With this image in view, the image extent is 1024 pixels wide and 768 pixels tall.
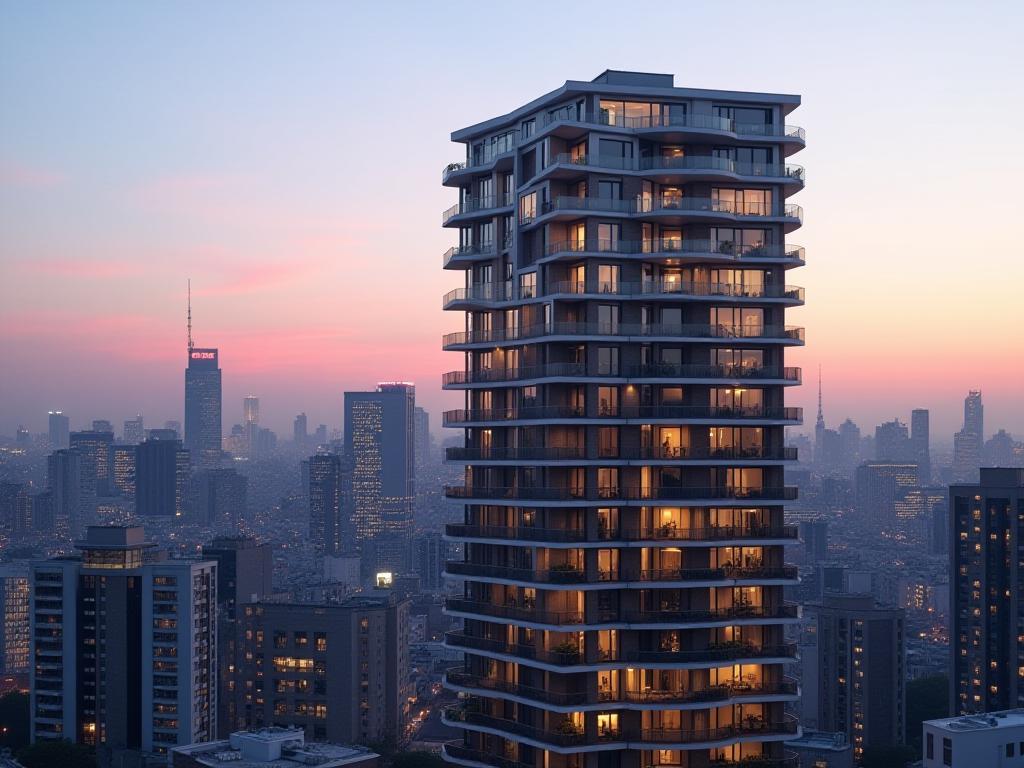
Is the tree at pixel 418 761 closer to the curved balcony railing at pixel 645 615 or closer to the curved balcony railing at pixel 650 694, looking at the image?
the curved balcony railing at pixel 650 694

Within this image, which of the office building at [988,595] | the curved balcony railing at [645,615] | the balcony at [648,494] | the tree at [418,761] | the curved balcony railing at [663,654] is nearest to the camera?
the curved balcony railing at [663,654]

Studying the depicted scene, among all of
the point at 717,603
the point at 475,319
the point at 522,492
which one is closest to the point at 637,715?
the point at 717,603

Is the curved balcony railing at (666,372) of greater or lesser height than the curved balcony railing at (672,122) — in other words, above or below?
below

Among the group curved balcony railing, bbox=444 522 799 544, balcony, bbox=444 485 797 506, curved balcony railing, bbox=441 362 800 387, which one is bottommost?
curved balcony railing, bbox=444 522 799 544

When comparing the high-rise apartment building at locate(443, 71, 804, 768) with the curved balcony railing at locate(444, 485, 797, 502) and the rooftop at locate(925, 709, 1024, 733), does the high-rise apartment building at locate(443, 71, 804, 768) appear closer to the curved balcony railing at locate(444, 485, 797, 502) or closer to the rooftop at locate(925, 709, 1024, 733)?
the curved balcony railing at locate(444, 485, 797, 502)

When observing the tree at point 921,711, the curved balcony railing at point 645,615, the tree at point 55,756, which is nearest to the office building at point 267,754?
the tree at point 55,756

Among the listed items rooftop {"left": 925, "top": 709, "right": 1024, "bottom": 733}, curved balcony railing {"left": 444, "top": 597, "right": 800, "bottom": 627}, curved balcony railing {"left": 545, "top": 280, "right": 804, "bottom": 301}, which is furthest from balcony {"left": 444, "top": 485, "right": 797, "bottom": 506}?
rooftop {"left": 925, "top": 709, "right": 1024, "bottom": 733}

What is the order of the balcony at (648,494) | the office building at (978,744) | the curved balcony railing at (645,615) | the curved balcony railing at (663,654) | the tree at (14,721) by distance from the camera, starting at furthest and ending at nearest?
1. the tree at (14,721)
2. the office building at (978,744)
3. the balcony at (648,494)
4. the curved balcony railing at (645,615)
5. the curved balcony railing at (663,654)
